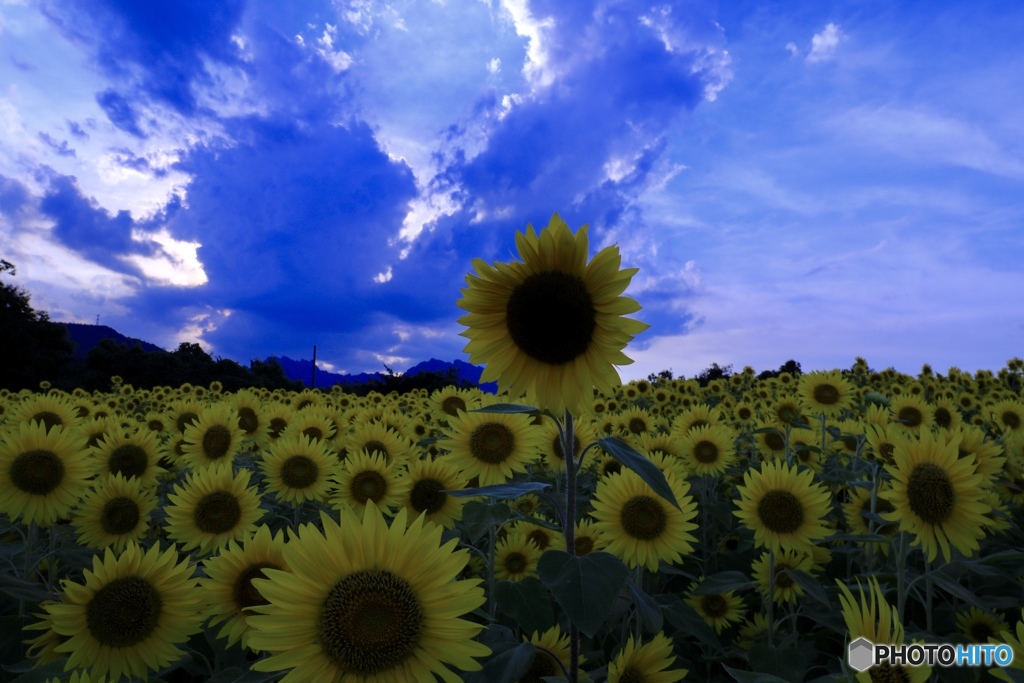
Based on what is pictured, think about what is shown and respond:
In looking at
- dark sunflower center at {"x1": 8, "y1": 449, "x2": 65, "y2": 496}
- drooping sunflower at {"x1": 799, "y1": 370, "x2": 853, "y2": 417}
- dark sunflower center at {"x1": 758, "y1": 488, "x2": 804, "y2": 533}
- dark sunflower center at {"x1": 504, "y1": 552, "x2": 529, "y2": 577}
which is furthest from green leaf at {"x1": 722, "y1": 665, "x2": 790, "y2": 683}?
drooping sunflower at {"x1": 799, "y1": 370, "x2": 853, "y2": 417}

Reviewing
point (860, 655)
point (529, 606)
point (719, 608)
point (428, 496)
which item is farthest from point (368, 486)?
point (860, 655)

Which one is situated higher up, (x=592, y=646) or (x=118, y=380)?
(x=118, y=380)

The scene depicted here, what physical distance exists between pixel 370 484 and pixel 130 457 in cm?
252

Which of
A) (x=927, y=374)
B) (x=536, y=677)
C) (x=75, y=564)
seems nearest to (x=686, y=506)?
(x=536, y=677)

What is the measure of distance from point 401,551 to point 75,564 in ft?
10.5

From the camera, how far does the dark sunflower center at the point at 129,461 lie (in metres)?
5.60

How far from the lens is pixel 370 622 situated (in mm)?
2008

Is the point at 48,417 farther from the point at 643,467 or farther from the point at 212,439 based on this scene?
the point at 643,467

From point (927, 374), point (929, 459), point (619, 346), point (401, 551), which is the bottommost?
point (401, 551)

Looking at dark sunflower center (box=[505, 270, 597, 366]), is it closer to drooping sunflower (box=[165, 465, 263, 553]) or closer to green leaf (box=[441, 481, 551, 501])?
green leaf (box=[441, 481, 551, 501])

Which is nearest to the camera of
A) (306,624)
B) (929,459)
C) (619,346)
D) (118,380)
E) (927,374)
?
(306,624)

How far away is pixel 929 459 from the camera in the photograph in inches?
137

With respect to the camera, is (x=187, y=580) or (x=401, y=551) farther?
(x=187, y=580)

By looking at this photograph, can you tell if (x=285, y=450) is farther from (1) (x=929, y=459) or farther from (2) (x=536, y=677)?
(1) (x=929, y=459)
